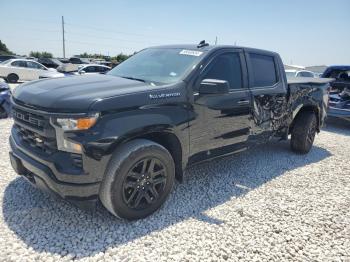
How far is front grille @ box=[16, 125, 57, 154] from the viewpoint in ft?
9.31

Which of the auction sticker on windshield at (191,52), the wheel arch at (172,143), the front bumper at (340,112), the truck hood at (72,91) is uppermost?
the auction sticker on windshield at (191,52)

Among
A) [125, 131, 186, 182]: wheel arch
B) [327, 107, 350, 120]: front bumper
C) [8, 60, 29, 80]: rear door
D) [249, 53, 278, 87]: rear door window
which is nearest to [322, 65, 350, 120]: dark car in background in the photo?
[327, 107, 350, 120]: front bumper

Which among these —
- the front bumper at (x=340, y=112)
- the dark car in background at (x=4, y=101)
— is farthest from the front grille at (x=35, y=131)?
the front bumper at (x=340, y=112)

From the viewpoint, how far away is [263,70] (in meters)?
4.81

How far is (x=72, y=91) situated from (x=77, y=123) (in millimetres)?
447

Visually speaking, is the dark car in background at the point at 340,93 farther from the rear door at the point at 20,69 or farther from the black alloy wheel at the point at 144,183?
the rear door at the point at 20,69

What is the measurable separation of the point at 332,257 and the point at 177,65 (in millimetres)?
2595

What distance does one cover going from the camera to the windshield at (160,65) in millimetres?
3682

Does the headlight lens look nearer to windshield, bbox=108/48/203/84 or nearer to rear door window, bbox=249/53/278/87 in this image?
windshield, bbox=108/48/203/84

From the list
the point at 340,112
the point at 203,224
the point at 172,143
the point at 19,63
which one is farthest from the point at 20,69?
the point at 203,224

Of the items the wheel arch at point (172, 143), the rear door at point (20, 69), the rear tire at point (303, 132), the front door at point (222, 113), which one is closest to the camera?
the wheel arch at point (172, 143)

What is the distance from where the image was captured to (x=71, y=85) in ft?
10.7

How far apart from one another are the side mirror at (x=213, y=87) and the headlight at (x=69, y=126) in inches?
51.2

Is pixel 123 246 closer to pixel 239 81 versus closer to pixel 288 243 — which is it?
pixel 288 243
